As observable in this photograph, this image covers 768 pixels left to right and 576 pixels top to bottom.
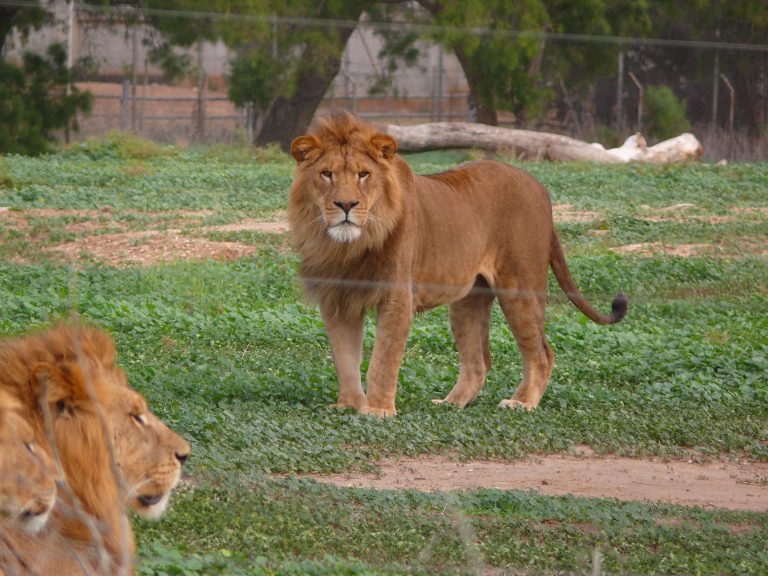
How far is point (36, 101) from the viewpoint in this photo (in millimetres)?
19859

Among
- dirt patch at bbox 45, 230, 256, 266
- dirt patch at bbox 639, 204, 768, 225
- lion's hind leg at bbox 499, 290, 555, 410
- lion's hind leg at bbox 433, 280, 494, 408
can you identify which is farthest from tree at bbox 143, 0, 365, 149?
lion's hind leg at bbox 499, 290, 555, 410

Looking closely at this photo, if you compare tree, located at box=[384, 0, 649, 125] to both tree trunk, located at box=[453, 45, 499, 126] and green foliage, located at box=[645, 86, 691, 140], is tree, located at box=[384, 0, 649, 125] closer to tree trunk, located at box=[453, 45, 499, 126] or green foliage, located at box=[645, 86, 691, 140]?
tree trunk, located at box=[453, 45, 499, 126]

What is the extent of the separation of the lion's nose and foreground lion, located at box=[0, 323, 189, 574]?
3.20 metres

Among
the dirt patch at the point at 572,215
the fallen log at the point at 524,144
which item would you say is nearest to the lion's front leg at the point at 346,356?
the dirt patch at the point at 572,215

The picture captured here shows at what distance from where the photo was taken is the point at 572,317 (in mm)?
10055

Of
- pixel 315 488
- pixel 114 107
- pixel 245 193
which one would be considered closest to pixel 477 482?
pixel 315 488

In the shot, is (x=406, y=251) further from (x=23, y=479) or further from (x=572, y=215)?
(x=572, y=215)

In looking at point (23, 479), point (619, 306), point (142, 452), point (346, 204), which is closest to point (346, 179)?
point (346, 204)

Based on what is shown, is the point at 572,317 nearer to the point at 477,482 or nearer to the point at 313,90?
the point at 477,482

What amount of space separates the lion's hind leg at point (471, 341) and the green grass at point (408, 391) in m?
0.14

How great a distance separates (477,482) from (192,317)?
386 cm

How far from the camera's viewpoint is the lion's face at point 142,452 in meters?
3.46

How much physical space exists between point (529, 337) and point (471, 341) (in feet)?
1.13

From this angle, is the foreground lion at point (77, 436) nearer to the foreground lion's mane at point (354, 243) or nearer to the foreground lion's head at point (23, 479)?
the foreground lion's head at point (23, 479)
